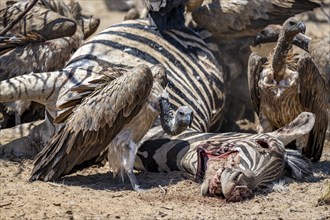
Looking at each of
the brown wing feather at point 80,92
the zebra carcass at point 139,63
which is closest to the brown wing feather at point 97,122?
the brown wing feather at point 80,92

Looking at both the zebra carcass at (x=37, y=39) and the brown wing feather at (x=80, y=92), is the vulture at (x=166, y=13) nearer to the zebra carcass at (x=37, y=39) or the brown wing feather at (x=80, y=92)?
the zebra carcass at (x=37, y=39)

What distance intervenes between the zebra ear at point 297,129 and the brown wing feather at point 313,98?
0.71m

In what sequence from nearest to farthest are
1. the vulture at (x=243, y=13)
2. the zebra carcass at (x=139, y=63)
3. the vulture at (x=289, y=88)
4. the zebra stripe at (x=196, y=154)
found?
the zebra stripe at (x=196, y=154) → the zebra carcass at (x=139, y=63) → the vulture at (x=289, y=88) → the vulture at (x=243, y=13)

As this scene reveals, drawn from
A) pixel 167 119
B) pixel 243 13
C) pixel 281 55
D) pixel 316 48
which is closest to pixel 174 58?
pixel 281 55

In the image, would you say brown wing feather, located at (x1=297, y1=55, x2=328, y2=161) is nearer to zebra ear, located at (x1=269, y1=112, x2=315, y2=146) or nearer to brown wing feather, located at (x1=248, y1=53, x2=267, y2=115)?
brown wing feather, located at (x1=248, y1=53, x2=267, y2=115)

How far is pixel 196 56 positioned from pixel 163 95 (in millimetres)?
1952

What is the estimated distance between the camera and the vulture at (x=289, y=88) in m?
10.0

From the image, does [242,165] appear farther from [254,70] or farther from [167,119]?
[254,70]

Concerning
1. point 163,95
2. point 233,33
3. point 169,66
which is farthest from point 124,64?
point 233,33

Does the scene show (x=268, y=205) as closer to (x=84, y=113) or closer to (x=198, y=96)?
(x=84, y=113)

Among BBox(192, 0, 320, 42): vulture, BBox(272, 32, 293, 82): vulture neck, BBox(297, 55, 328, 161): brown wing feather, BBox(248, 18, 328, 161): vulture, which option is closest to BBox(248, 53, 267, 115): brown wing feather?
BBox(248, 18, 328, 161): vulture

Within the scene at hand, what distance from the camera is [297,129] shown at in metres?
9.19

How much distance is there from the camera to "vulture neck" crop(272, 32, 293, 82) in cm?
1011

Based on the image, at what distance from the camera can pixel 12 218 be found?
23.6 ft
